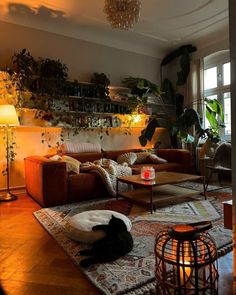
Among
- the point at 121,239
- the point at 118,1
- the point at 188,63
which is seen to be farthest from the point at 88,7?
the point at 121,239

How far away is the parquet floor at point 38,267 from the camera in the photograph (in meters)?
1.41

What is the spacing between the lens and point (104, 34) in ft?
15.9

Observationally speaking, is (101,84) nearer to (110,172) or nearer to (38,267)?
(110,172)

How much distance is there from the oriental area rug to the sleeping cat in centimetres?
4

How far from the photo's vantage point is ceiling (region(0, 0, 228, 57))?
384 cm

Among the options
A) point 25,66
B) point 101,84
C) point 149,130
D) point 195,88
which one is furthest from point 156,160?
point 25,66

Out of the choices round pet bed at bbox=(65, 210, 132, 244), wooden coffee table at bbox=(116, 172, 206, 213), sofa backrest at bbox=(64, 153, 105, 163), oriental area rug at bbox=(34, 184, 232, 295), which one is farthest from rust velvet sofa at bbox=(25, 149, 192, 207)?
round pet bed at bbox=(65, 210, 132, 244)

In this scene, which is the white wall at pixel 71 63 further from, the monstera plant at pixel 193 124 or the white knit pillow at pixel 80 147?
the monstera plant at pixel 193 124

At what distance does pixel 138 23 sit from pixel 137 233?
3758 millimetres

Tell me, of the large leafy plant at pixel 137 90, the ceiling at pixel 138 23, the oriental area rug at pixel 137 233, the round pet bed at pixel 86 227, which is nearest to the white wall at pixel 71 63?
the ceiling at pixel 138 23

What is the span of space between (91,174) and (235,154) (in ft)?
8.11

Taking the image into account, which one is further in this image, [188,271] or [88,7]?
[88,7]

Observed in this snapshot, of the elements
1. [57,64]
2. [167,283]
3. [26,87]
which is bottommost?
[167,283]

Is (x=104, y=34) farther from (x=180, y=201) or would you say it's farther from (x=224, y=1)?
(x=180, y=201)
